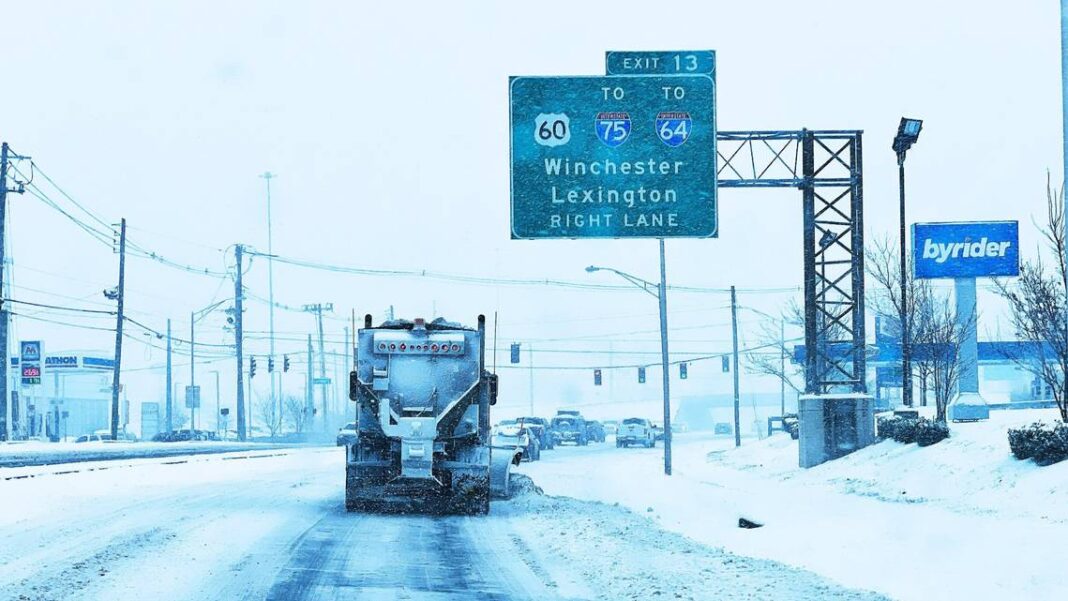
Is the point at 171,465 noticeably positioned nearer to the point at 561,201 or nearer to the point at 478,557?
the point at 561,201

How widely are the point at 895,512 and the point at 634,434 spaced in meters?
55.2

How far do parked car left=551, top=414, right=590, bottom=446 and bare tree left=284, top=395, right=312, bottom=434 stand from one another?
27.1 metres

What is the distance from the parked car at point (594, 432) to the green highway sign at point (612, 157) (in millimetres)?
68664

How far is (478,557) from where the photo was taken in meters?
16.1

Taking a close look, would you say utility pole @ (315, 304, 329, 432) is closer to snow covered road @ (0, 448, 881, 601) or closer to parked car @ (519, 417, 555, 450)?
parked car @ (519, 417, 555, 450)

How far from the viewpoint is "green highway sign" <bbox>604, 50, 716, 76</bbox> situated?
79.1 ft

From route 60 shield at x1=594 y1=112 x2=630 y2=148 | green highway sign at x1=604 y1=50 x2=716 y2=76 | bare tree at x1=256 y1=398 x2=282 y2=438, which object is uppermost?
green highway sign at x1=604 y1=50 x2=716 y2=76

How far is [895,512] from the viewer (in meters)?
23.0

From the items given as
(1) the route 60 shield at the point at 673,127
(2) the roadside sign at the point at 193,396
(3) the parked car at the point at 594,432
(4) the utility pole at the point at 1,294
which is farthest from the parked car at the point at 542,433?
(1) the route 60 shield at the point at 673,127

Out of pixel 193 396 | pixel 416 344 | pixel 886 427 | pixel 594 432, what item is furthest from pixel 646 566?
pixel 193 396

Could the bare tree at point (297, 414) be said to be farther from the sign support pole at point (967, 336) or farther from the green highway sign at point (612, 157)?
the green highway sign at point (612, 157)

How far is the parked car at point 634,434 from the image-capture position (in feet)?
255

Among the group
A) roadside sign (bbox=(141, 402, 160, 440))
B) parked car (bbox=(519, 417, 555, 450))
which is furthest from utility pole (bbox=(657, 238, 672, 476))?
roadside sign (bbox=(141, 402, 160, 440))

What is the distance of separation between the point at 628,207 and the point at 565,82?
2.55 m
